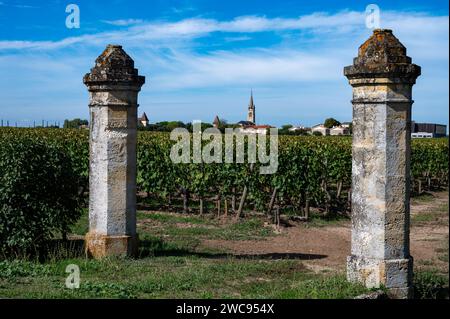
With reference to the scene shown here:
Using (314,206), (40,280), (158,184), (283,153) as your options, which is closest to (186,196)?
(158,184)

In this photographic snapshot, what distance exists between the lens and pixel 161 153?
721 inches

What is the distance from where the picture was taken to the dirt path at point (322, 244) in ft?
36.9

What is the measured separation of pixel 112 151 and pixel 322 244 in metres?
6.64

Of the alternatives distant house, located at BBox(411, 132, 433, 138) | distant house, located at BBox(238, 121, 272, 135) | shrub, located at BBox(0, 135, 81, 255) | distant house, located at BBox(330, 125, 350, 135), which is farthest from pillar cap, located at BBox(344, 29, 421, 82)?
distant house, located at BBox(330, 125, 350, 135)

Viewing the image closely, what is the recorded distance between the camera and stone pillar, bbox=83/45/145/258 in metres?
8.73

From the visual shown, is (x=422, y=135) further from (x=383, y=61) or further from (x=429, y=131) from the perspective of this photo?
(x=383, y=61)

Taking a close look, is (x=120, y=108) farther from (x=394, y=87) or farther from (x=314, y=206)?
(x=314, y=206)

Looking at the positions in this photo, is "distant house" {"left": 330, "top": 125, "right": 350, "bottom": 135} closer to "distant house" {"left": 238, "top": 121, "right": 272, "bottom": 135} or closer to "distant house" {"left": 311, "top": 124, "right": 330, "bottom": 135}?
"distant house" {"left": 311, "top": 124, "right": 330, "bottom": 135}

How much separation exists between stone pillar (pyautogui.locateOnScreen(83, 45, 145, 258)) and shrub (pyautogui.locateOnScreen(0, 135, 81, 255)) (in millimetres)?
976

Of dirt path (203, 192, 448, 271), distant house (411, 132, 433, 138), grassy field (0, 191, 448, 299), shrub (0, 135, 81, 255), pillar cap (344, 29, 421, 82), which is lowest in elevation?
dirt path (203, 192, 448, 271)

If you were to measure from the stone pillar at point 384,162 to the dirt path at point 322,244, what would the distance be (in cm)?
282

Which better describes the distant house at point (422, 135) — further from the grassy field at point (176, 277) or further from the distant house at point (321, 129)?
the grassy field at point (176, 277)

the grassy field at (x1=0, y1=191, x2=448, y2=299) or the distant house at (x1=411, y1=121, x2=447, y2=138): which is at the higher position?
the distant house at (x1=411, y1=121, x2=447, y2=138)

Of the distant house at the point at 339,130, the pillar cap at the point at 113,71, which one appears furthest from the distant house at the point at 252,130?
the pillar cap at the point at 113,71
